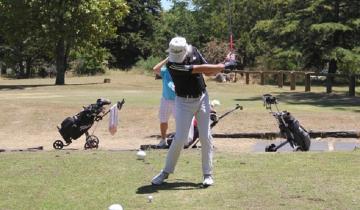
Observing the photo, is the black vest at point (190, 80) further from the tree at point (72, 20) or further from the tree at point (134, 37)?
the tree at point (134, 37)

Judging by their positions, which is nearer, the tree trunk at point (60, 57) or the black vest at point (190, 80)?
the black vest at point (190, 80)

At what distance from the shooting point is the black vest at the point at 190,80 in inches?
295

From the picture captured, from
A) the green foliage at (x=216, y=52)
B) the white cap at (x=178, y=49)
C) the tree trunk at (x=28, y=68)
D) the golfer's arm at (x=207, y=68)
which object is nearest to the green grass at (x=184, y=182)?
the golfer's arm at (x=207, y=68)

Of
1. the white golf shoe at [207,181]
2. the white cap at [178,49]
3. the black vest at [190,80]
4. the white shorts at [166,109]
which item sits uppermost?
the white cap at [178,49]

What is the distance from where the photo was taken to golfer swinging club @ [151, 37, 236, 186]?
7.40 metres

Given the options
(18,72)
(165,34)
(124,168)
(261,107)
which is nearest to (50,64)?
(18,72)

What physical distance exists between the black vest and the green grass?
1.14 metres

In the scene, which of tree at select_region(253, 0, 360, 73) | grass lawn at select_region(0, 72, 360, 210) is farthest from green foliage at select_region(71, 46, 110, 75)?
grass lawn at select_region(0, 72, 360, 210)

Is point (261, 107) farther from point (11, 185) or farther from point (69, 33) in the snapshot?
point (69, 33)

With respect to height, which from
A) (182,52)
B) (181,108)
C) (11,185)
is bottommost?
(11,185)

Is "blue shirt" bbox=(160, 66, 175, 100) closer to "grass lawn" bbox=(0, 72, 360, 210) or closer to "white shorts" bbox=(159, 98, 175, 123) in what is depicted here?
"white shorts" bbox=(159, 98, 175, 123)

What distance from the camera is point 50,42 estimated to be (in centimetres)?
4225

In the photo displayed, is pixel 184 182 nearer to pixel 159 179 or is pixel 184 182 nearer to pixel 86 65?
pixel 159 179

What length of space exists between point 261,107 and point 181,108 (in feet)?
46.1
